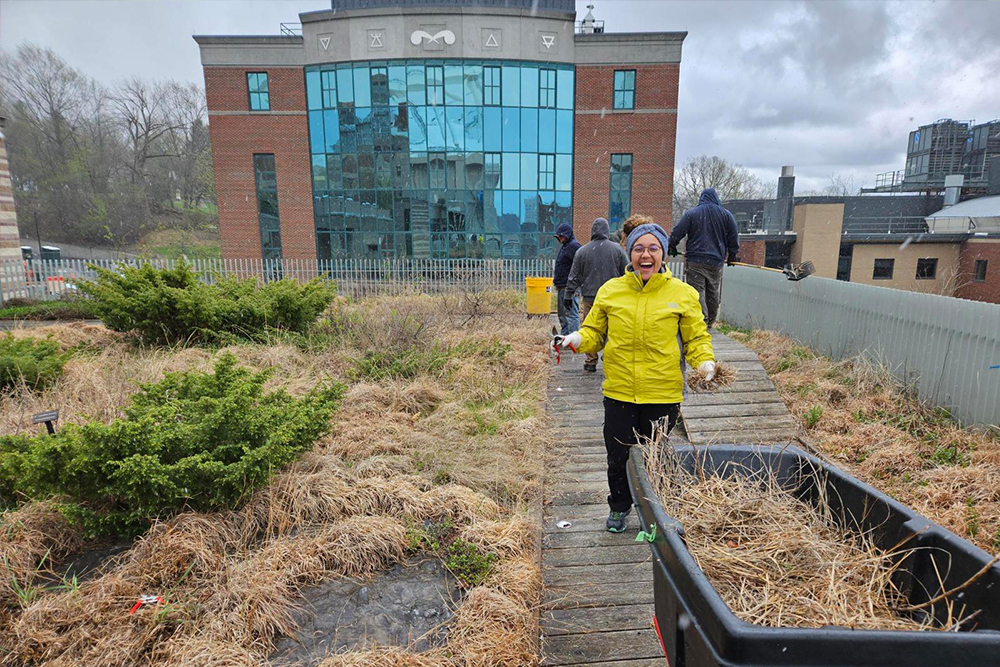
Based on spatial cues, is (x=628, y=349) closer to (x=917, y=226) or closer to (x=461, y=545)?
(x=461, y=545)

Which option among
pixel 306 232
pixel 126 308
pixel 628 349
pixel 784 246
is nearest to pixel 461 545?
pixel 628 349

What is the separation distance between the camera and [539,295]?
1200cm

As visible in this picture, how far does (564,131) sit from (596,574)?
25.6 metres

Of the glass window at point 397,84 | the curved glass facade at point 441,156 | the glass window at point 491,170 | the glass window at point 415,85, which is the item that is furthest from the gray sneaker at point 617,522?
the glass window at point 397,84

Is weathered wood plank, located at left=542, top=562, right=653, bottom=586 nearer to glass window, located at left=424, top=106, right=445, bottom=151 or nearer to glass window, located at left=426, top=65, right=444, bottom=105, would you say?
glass window, located at left=424, top=106, right=445, bottom=151

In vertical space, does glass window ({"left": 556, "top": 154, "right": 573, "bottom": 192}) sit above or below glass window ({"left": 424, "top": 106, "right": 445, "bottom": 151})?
below

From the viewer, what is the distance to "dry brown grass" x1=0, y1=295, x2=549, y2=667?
9.03 ft

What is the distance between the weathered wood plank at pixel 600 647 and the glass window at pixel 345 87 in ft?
89.2

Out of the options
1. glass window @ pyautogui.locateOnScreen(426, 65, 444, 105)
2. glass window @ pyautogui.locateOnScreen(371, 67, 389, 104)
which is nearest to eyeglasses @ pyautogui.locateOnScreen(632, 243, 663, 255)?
glass window @ pyautogui.locateOnScreen(426, 65, 444, 105)

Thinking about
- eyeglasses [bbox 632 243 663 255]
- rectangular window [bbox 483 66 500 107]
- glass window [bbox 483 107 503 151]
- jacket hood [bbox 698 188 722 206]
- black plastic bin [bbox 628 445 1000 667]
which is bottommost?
black plastic bin [bbox 628 445 1000 667]

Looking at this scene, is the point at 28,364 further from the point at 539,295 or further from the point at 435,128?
the point at 435,128

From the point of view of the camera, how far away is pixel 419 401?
20.6 feet

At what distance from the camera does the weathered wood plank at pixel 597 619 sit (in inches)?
114

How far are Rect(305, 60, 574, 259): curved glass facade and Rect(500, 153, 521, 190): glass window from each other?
5 centimetres
